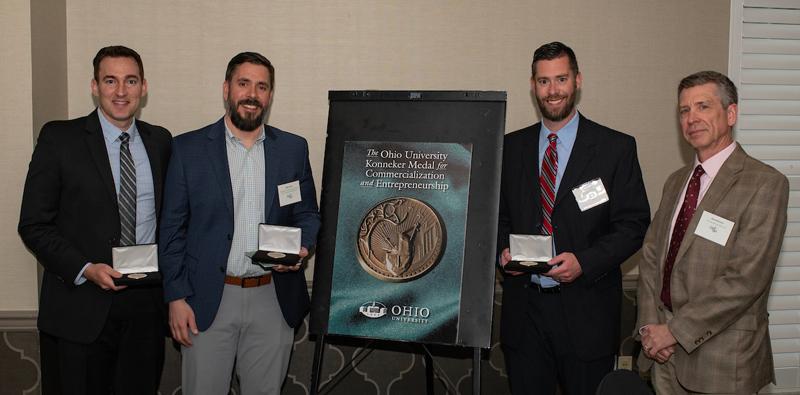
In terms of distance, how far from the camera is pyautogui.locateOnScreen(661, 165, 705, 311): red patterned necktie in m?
2.52

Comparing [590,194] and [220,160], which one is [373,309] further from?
[590,194]

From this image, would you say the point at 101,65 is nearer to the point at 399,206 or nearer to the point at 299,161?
the point at 299,161

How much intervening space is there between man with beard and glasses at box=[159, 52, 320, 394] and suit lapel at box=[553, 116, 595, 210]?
1.08 metres

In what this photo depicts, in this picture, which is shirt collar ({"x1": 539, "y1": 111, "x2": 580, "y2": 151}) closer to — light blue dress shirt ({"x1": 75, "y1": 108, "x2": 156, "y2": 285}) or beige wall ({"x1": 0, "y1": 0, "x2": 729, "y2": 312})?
beige wall ({"x1": 0, "y1": 0, "x2": 729, "y2": 312})

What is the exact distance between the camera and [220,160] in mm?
2805

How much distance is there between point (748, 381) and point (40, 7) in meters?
3.53

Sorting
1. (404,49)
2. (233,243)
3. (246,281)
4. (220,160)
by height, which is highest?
(404,49)

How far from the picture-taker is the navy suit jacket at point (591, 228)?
9.06 ft

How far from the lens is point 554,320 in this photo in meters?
2.79

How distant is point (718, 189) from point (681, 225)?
0.20 meters

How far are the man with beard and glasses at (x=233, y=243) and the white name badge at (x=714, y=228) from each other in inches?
60.9

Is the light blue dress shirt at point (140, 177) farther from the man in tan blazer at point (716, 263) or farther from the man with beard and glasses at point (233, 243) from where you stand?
the man in tan blazer at point (716, 263)

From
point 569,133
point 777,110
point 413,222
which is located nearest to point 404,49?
point 569,133

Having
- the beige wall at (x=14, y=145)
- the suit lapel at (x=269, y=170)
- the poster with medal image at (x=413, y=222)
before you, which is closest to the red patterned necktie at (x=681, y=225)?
the poster with medal image at (x=413, y=222)
